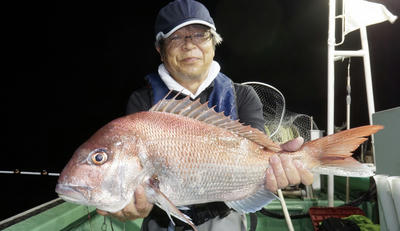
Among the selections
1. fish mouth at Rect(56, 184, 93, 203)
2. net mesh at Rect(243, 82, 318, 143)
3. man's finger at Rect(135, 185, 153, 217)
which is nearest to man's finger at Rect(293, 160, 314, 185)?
man's finger at Rect(135, 185, 153, 217)

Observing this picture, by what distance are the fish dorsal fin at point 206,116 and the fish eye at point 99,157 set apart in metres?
0.49

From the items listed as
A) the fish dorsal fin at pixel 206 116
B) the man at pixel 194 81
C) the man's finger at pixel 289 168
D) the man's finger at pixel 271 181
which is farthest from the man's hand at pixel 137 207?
the man's finger at pixel 289 168

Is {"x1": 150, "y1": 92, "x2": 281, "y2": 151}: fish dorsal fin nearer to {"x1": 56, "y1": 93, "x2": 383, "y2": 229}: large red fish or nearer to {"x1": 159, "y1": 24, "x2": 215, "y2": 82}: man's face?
{"x1": 56, "y1": 93, "x2": 383, "y2": 229}: large red fish

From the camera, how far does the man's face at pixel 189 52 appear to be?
2.45 meters

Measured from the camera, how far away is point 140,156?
1616mm

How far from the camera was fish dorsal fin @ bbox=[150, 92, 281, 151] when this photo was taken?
6.10 feet

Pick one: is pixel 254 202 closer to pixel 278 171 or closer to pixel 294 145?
pixel 278 171

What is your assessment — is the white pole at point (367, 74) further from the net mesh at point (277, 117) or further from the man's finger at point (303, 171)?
the man's finger at point (303, 171)

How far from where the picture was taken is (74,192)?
1479 mm

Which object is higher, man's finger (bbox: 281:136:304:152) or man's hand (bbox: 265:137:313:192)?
man's finger (bbox: 281:136:304:152)

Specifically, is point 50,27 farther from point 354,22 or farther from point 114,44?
point 354,22

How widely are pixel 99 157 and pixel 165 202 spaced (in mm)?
516

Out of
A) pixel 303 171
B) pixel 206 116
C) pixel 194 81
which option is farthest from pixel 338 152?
pixel 194 81

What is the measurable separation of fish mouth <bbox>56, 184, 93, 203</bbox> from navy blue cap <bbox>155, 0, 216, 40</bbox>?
5.53 ft
